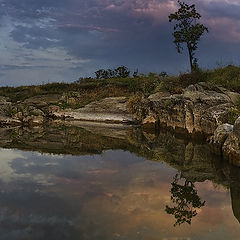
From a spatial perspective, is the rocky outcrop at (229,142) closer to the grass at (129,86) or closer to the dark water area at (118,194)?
the dark water area at (118,194)

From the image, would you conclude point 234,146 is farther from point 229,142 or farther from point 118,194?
point 118,194

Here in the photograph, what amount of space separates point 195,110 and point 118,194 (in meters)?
10.6

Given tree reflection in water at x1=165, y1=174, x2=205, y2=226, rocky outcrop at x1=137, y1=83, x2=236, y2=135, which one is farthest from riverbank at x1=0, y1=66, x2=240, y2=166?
tree reflection in water at x1=165, y1=174, x2=205, y2=226

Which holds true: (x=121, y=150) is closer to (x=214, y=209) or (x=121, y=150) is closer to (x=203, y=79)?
(x=214, y=209)

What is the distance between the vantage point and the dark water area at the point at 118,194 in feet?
18.0

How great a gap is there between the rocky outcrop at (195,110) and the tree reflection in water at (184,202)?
22.6 ft

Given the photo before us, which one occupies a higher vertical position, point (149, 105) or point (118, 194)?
point (149, 105)

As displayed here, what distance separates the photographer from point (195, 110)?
56.2ft

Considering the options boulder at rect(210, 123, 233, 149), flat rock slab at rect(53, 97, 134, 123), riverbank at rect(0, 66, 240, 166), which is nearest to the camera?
boulder at rect(210, 123, 233, 149)

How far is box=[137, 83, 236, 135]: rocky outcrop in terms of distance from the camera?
605 inches

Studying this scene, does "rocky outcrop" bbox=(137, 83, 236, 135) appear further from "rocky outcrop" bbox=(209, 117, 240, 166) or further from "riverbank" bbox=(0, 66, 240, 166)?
"rocky outcrop" bbox=(209, 117, 240, 166)

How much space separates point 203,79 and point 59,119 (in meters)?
13.1

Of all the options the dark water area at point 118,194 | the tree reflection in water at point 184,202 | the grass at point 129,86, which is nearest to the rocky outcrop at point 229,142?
the dark water area at point 118,194

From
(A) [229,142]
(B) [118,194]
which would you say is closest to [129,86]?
(A) [229,142]
